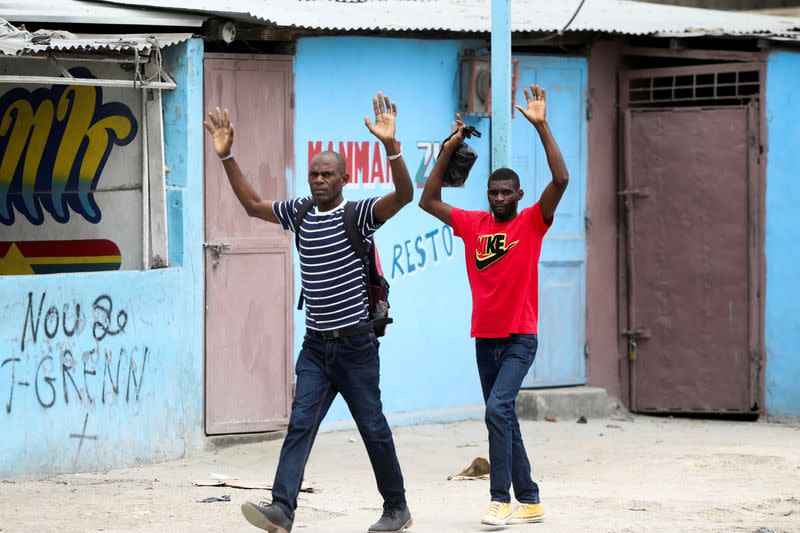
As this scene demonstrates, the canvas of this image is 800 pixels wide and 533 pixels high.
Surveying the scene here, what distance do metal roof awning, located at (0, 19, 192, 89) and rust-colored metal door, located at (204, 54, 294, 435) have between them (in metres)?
0.58

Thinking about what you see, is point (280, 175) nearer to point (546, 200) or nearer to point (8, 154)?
point (8, 154)

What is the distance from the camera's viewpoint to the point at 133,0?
8633 millimetres

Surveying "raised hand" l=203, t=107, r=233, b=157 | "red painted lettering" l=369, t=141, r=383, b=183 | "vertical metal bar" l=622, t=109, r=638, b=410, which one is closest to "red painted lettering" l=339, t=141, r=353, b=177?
"red painted lettering" l=369, t=141, r=383, b=183

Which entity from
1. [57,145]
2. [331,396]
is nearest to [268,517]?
[331,396]

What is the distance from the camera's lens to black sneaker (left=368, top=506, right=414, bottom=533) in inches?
263

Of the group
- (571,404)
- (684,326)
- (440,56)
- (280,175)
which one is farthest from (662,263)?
(280,175)

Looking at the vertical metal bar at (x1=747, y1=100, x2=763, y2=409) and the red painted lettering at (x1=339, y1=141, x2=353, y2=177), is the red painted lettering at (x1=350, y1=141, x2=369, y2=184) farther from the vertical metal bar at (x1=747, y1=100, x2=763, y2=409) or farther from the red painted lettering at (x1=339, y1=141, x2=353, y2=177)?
the vertical metal bar at (x1=747, y1=100, x2=763, y2=409)

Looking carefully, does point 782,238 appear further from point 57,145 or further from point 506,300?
point 57,145

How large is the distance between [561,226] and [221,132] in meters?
5.04

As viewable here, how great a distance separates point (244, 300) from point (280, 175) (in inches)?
35.6

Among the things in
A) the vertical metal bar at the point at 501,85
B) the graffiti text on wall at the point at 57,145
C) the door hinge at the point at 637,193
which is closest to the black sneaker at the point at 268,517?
the vertical metal bar at the point at 501,85

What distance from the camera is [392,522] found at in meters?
6.68

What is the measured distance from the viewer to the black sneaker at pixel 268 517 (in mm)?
6203

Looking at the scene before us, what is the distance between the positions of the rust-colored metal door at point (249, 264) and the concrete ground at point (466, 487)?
0.36 meters
